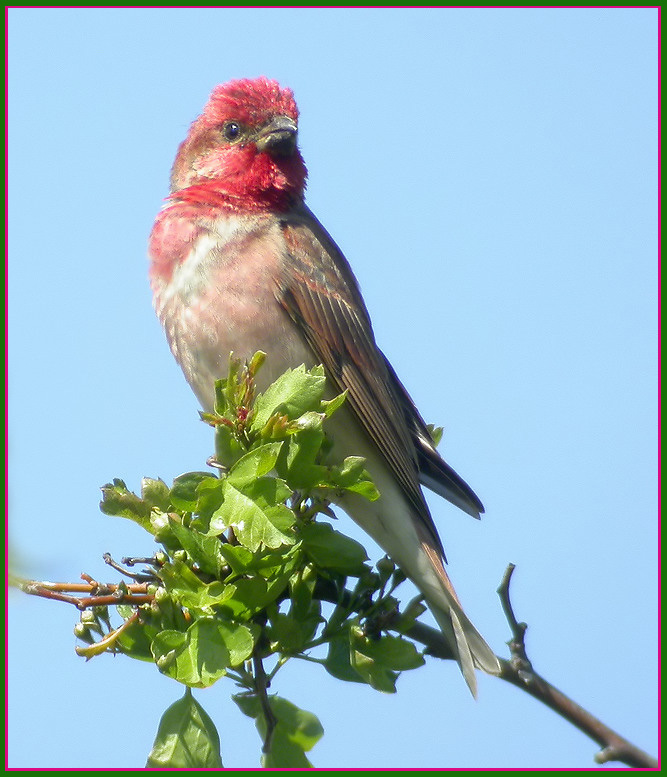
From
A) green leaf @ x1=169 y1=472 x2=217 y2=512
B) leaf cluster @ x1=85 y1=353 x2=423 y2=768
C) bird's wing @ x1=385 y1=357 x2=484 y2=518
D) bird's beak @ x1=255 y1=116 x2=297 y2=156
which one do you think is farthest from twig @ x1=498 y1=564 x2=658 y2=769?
bird's beak @ x1=255 y1=116 x2=297 y2=156

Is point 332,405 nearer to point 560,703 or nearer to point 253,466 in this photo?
point 253,466

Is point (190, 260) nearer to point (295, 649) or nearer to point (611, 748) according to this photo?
point (295, 649)

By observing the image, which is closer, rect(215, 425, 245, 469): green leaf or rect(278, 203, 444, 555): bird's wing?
rect(215, 425, 245, 469): green leaf

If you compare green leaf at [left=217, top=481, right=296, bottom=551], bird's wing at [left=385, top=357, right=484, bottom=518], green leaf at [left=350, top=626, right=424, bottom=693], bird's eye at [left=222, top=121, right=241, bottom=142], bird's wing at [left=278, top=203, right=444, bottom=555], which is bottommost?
green leaf at [left=350, top=626, right=424, bottom=693]

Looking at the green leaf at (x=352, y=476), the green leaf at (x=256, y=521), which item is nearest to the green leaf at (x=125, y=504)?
the green leaf at (x=256, y=521)

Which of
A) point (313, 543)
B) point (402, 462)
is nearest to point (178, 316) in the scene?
point (402, 462)

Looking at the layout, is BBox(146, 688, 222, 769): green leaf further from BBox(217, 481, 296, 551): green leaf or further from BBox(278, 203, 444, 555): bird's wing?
BBox(278, 203, 444, 555): bird's wing
